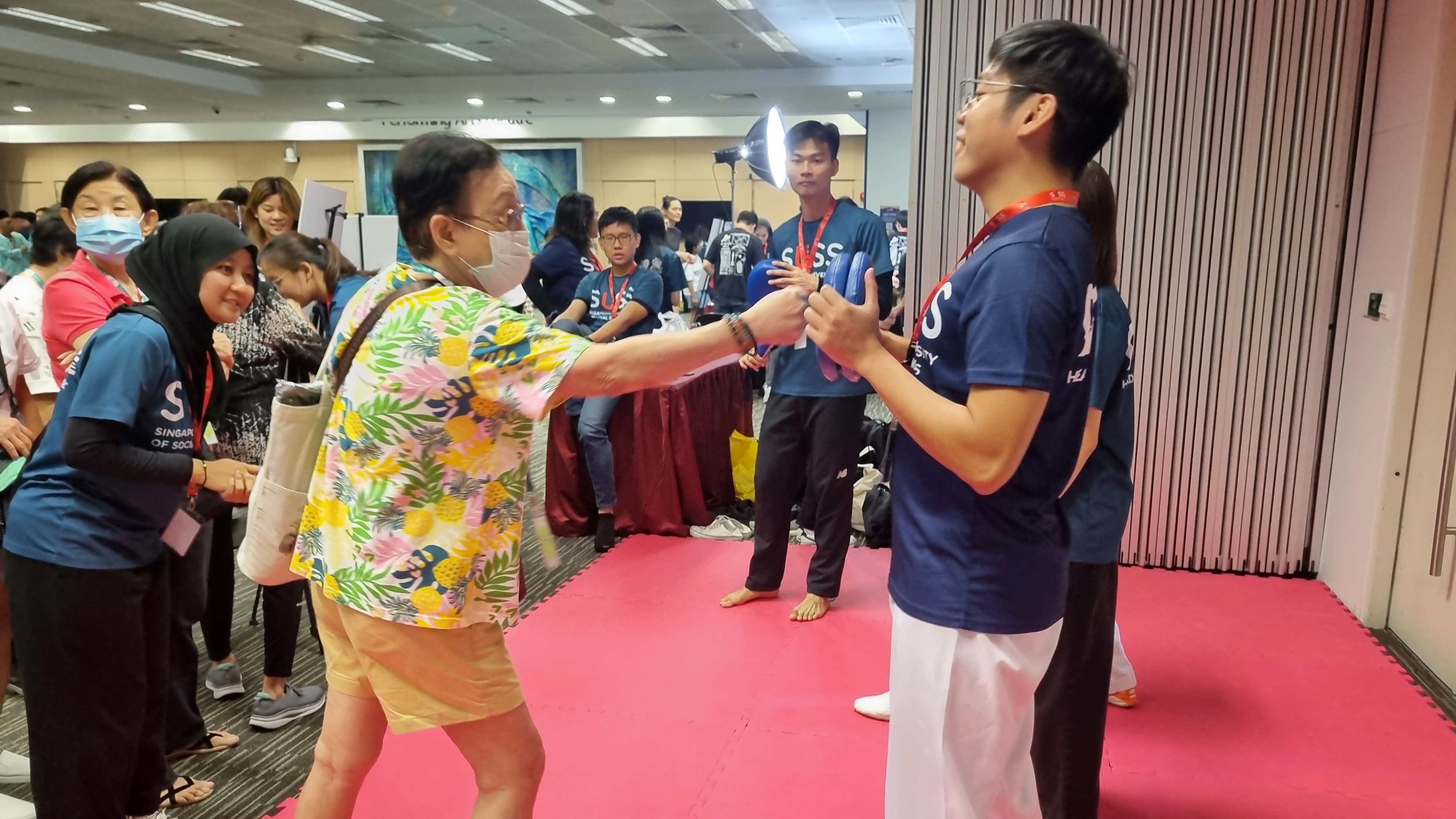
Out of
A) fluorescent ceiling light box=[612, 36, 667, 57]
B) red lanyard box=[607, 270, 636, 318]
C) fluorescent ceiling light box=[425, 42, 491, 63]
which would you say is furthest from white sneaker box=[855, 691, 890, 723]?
fluorescent ceiling light box=[425, 42, 491, 63]

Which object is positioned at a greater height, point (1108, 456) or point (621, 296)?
point (621, 296)

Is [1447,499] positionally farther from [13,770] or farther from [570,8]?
[570,8]

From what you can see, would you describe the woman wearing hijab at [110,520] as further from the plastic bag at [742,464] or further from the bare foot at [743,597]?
the plastic bag at [742,464]

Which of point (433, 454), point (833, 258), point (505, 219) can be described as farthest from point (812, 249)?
point (433, 454)

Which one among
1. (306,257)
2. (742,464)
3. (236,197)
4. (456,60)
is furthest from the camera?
(456,60)

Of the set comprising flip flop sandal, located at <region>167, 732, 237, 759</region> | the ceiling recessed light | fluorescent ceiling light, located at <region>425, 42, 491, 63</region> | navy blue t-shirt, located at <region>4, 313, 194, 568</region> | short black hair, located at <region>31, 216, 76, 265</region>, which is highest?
fluorescent ceiling light, located at <region>425, 42, 491, 63</region>

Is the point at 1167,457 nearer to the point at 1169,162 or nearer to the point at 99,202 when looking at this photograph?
the point at 1169,162

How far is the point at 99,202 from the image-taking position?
2.63 metres

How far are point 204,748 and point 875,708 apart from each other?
1962 mm

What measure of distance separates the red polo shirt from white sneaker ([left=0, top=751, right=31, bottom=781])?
1140mm

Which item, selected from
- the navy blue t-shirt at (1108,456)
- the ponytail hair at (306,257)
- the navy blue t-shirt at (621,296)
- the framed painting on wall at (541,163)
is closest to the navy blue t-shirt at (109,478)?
the ponytail hair at (306,257)

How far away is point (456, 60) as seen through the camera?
12.7m

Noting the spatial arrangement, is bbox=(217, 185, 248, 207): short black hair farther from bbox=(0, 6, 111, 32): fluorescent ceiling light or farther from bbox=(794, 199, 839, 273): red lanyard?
bbox=(0, 6, 111, 32): fluorescent ceiling light

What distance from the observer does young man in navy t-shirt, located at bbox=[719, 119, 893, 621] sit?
354 cm
